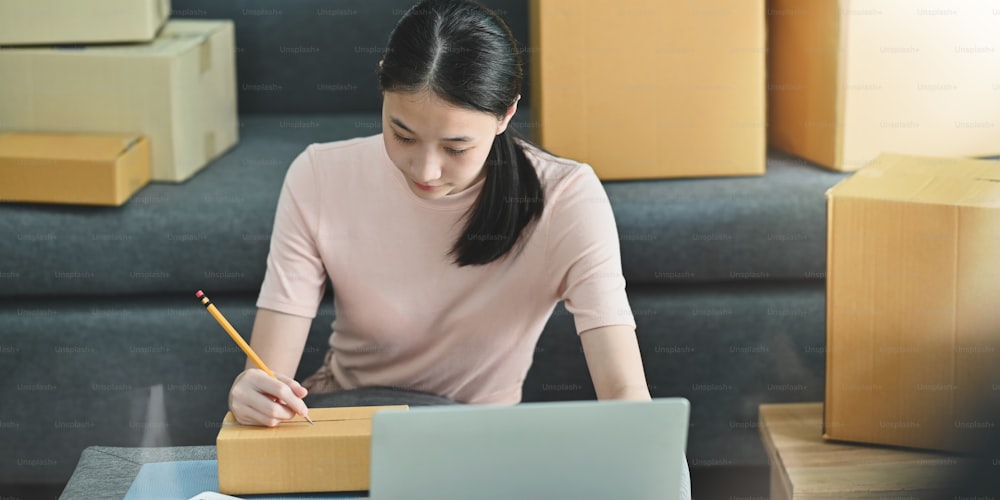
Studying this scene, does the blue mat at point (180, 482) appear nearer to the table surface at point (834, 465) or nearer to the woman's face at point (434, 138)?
the woman's face at point (434, 138)


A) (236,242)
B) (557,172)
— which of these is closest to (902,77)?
(557,172)

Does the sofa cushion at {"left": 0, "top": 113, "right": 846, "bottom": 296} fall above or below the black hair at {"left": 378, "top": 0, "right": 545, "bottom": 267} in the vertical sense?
below

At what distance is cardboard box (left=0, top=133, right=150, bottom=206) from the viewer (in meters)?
1.90

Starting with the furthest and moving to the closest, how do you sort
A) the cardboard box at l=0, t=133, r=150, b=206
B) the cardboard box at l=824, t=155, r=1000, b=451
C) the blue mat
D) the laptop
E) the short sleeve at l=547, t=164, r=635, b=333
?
1. the cardboard box at l=0, t=133, r=150, b=206
2. the cardboard box at l=824, t=155, r=1000, b=451
3. the short sleeve at l=547, t=164, r=635, b=333
4. the blue mat
5. the laptop

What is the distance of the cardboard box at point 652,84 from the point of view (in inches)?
76.2

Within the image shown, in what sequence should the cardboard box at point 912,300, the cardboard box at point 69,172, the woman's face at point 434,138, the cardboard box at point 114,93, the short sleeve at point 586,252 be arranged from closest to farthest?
A: the woman's face at point 434,138 → the short sleeve at point 586,252 → the cardboard box at point 912,300 → the cardboard box at point 69,172 → the cardboard box at point 114,93

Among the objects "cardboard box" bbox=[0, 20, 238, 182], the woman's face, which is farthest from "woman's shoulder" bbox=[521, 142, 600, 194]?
"cardboard box" bbox=[0, 20, 238, 182]

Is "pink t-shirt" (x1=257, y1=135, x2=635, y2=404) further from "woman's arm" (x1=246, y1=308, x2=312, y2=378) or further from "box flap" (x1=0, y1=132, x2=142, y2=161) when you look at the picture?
"box flap" (x1=0, y1=132, x2=142, y2=161)

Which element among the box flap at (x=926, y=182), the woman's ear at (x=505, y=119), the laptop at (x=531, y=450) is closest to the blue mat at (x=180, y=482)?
the laptop at (x=531, y=450)

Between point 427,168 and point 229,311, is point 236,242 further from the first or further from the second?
point 427,168

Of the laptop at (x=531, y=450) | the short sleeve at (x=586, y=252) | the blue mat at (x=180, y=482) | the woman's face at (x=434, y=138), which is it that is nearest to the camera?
the laptop at (x=531, y=450)

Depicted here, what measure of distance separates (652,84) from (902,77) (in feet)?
1.37

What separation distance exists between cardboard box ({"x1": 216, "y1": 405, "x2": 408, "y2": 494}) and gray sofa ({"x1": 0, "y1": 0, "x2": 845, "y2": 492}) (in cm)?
95

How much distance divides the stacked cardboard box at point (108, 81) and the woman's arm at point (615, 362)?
39.6 inches
